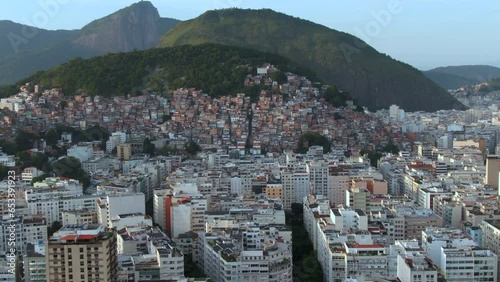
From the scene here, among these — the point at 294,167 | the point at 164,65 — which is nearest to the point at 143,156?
the point at 294,167

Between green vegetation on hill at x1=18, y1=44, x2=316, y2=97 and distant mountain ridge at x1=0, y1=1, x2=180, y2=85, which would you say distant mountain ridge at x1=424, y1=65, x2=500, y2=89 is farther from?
green vegetation on hill at x1=18, y1=44, x2=316, y2=97

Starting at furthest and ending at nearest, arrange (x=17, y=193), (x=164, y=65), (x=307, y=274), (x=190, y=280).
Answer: (x=164, y=65) → (x=17, y=193) → (x=307, y=274) → (x=190, y=280)

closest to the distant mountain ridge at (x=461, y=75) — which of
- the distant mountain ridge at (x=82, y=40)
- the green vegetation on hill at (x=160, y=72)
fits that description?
the distant mountain ridge at (x=82, y=40)

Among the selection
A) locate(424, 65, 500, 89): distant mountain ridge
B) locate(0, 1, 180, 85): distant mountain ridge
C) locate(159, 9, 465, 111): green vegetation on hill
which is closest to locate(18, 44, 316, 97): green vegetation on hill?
locate(159, 9, 465, 111): green vegetation on hill

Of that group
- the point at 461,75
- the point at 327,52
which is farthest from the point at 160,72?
the point at 461,75

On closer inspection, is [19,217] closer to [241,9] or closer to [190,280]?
[190,280]
